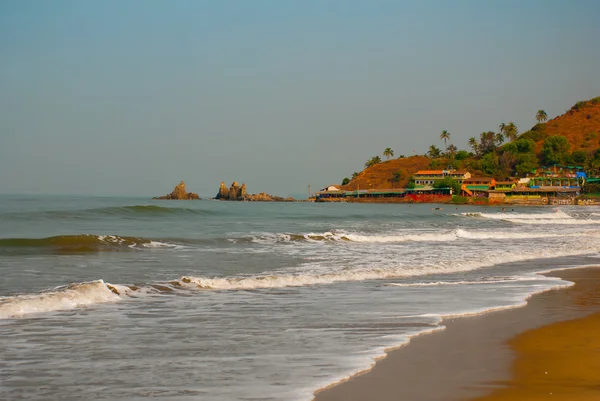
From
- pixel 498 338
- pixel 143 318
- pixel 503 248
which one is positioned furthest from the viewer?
pixel 503 248

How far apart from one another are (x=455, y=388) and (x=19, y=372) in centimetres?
515

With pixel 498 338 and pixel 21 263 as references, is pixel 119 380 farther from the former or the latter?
pixel 21 263

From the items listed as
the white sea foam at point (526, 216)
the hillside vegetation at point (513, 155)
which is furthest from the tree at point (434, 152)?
the white sea foam at point (526, 216)

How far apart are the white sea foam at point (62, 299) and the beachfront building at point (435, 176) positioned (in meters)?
138

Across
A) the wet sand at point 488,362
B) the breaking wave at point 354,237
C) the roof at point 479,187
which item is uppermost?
the roof at point 479,187

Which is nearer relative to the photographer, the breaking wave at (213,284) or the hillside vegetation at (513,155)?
the breaking wave at (213,284)

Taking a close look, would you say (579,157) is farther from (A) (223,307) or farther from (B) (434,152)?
(A) (223,307)

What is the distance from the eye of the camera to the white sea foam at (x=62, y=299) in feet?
36.7

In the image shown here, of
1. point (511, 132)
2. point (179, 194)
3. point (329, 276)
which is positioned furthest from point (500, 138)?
point (329, 276)

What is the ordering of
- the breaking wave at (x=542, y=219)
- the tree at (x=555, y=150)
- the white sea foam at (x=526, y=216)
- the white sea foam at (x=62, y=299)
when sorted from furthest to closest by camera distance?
the tree at (x=555, y=150), the white sea foam at (x=526, y=216), the breaking wave at (x=542, y=219), the white sea foam at (x=62, y=299)

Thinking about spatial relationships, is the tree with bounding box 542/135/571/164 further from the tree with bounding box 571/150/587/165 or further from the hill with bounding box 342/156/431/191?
the hill with bounding box 342/156/431/191

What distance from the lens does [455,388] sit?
6934mm

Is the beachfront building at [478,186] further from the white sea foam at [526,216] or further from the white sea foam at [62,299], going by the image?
the white sea foam at [62,299]

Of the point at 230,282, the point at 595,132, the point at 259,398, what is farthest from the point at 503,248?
the point at 595,132
